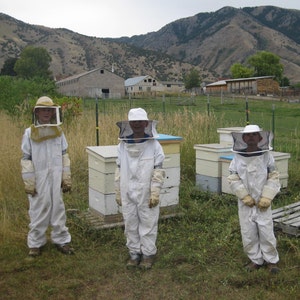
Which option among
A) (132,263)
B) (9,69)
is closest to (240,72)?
(9,69)

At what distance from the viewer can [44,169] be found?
13.8 ft

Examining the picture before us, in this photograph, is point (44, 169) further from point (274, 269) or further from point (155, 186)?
point (274, 269)

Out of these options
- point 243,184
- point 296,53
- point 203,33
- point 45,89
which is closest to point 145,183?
point 243,184

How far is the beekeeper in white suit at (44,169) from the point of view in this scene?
4.20 meters

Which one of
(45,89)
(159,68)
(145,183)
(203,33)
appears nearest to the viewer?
(145,183)

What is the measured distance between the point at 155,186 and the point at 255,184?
3.07ft

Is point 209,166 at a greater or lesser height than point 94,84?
lesser

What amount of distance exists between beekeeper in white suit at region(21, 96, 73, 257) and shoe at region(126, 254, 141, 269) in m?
0.75

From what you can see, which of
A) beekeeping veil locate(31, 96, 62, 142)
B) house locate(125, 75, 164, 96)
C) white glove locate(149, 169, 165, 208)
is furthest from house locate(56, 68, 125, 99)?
white glove locate(149, 169, 165, 208)

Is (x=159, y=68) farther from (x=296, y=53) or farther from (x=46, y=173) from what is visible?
(x=46, y=173)

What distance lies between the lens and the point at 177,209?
219 inches

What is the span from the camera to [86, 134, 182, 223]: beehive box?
4.82m

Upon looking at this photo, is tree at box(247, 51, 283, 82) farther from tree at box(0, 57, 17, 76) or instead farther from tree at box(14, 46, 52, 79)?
tree at box(0, 57, 17, 76)

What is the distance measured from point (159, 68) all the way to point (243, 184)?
102536mm
